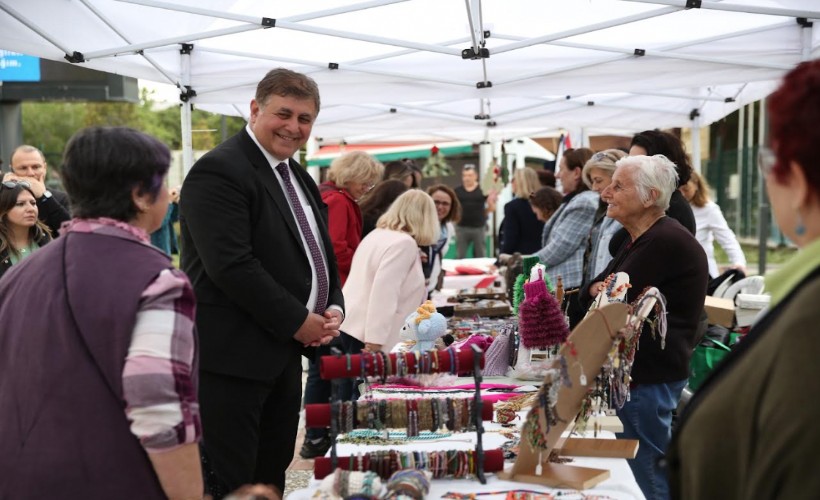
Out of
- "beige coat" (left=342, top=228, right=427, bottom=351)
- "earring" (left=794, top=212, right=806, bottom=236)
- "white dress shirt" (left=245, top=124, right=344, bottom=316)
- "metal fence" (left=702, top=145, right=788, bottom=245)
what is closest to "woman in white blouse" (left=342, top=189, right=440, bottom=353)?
"beige coat" (left=342, top=228, right=427, bottom=351)

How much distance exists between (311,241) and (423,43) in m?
2.87

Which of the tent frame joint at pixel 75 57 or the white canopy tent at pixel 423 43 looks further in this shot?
the tent frame joint at pixel 75 57

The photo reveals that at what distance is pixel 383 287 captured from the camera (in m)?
4.34

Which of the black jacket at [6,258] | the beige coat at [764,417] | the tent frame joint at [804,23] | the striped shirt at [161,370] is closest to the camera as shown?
the beige coat at [764,417]

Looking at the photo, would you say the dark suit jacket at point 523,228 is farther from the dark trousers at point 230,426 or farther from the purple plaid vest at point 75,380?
the purple plaid vest at point 75,380

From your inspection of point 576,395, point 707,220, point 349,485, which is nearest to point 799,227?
point 576,395

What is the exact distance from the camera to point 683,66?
545 centimetres

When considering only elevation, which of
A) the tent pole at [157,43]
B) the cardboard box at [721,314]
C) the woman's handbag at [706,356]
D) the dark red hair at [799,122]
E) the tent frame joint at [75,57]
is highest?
the tent pole at [157,43]

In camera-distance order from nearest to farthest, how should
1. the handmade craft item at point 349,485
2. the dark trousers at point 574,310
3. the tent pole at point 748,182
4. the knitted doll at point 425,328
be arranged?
the handmade craft item at point 349,485 → the knitted doll at point 425,328 → the dark trousers at point 574,310 → the tent pole at point 748,182

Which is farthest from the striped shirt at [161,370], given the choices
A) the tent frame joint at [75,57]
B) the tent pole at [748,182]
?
the tent pole at [748,182]

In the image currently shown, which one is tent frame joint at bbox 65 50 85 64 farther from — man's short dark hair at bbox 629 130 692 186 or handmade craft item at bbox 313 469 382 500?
handmade craft item at bbox 313 469 382 500

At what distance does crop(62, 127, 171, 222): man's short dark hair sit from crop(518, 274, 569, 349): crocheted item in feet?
5.66

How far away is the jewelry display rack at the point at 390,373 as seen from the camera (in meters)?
1.98

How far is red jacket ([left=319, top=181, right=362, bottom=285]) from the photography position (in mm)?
5102
